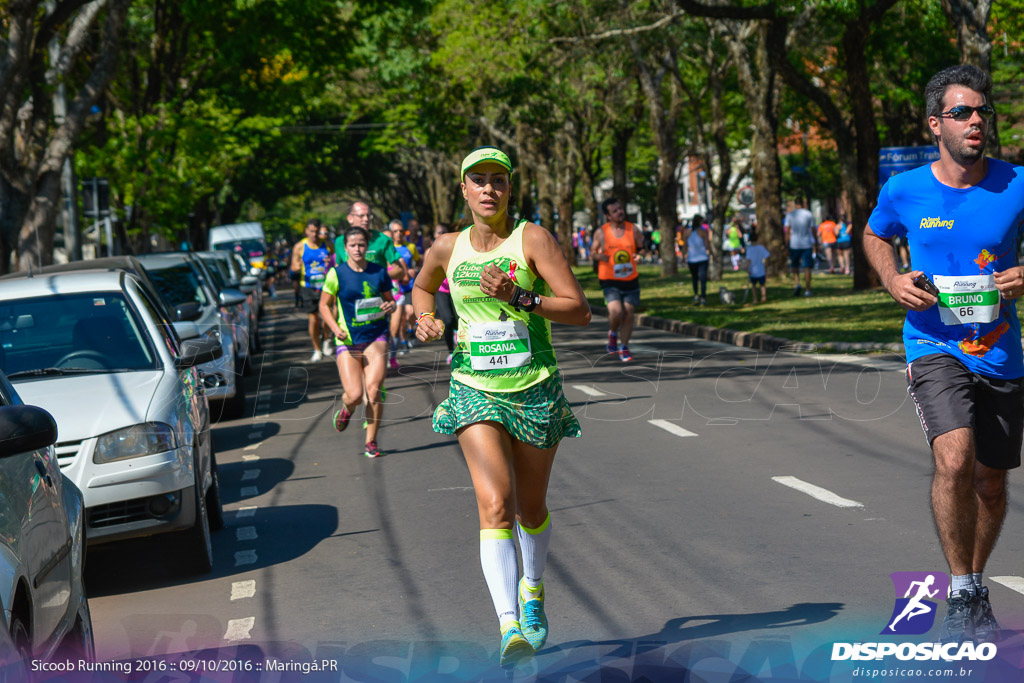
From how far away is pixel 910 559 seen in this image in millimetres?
6207

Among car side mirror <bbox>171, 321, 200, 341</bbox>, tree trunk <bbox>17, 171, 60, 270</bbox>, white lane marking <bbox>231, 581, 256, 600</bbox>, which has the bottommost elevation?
white lane marking <bbox>231, 581, 256, 600</bbox>

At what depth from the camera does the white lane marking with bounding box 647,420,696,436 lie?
10977mm

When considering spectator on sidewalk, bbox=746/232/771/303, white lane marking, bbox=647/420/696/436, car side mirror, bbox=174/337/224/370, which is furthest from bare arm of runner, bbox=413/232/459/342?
spectator on sidewalk, bbox=746/232/771/303

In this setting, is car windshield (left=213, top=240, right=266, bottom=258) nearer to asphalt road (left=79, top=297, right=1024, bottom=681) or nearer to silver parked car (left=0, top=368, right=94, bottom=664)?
asphalt road (left=79, top=297, right=1024, bottom=681)

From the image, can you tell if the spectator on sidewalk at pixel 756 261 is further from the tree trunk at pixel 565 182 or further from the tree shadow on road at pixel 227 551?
the tree shadow on road at pixel 227 551

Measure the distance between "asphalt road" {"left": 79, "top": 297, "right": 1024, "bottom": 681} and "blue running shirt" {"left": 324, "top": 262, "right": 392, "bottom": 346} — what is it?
1.00 meters

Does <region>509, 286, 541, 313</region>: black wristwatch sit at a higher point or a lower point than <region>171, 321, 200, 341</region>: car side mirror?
higher

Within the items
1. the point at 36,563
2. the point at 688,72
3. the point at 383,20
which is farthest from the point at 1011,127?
the point at 36,563

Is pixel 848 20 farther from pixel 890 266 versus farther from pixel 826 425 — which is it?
pixel 890 266

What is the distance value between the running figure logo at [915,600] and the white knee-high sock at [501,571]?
1.41 m

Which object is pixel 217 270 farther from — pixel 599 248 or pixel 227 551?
pixel 227 551

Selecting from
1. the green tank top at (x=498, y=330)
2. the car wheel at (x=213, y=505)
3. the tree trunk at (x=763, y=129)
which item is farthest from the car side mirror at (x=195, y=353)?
the tree trunk at (x=763, y=129)

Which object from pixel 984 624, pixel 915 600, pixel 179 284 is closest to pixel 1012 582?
pixel 915 600

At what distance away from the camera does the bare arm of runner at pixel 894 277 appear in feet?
15.3
